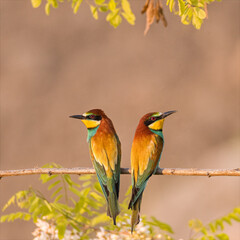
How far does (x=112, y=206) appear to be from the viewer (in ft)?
8.12

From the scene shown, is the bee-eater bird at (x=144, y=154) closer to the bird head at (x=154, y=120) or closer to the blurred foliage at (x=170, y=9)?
the bird head at (x=154, y=120)

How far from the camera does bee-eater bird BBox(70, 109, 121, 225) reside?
2.52 metres

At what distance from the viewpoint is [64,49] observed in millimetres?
12477

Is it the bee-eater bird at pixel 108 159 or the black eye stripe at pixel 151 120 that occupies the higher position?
the black eye stripe at pixel 151 120

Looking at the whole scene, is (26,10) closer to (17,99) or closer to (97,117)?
(17,99)

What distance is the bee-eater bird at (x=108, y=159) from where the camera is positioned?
2.52 meters

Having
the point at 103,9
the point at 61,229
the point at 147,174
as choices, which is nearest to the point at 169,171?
the point at 147,174

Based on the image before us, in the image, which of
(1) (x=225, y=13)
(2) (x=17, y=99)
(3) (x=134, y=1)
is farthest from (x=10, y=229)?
(1) (x=225, y=13)

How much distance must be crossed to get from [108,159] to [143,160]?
0.18 metres

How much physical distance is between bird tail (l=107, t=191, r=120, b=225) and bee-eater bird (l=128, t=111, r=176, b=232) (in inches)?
3.3

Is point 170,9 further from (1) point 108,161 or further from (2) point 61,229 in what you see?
(2) point 61,229

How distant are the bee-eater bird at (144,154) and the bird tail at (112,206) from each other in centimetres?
8

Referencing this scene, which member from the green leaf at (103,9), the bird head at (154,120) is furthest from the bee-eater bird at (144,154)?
the green leaf at (103,9)

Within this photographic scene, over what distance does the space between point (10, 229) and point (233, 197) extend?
4642 mm
